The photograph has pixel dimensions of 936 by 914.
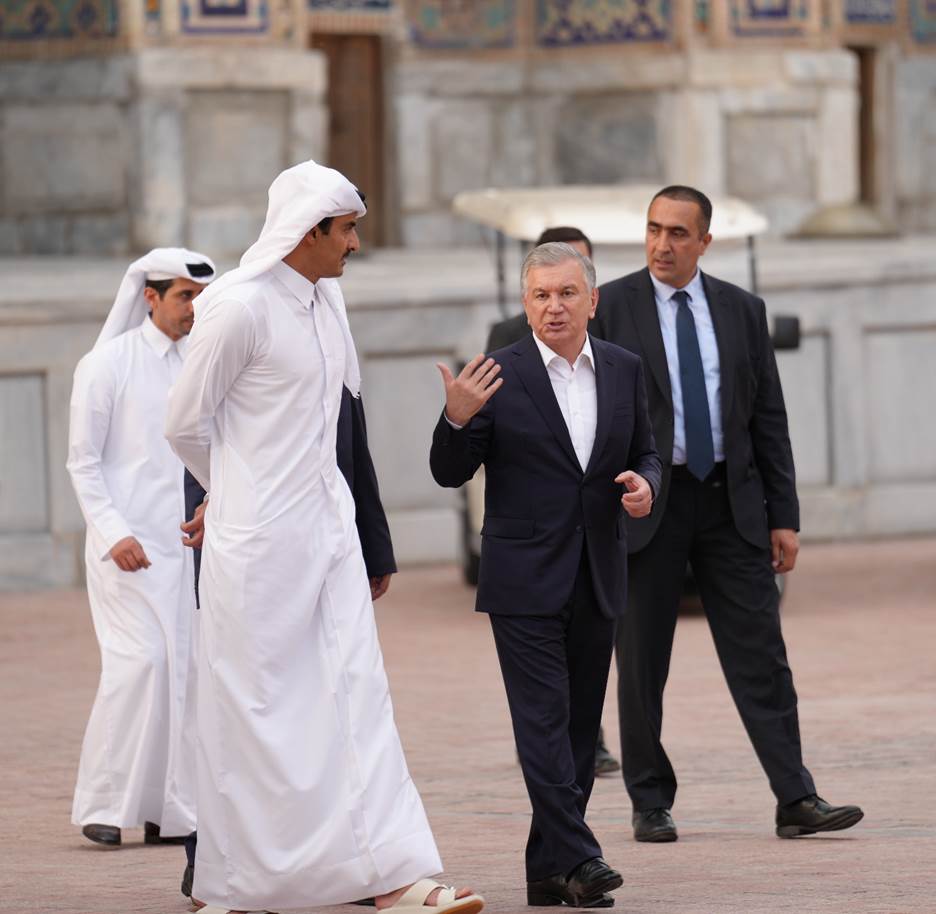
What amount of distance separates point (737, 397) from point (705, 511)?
360 mm

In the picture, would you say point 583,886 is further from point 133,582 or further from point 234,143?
point 234,143

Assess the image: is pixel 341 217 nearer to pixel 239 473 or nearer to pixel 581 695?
pixel 239 473

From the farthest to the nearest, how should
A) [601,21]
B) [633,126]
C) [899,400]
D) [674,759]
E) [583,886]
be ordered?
1. [601,21]
2. [633,126]
3. [899,400]
4. [674,759]
5. [583,886]

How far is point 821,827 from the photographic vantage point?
25.7 feet

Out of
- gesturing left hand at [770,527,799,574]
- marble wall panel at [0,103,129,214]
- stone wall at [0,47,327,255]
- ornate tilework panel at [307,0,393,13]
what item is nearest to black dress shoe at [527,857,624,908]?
gesturing left hand at [770,527,799,574]

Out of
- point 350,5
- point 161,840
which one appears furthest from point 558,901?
point 350,5

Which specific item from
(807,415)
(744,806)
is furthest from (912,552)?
(744,806)

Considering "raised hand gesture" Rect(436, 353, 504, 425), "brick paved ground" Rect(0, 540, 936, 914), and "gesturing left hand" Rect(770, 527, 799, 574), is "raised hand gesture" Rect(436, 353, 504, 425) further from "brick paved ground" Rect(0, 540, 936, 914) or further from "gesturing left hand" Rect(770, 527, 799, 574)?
"gesturing left hand" Rect(770, 527, 799, 574)

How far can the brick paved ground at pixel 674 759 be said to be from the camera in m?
7.07

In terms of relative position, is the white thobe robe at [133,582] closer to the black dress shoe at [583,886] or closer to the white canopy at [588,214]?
the black dress shoe at [583,886]

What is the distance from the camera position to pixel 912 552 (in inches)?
661

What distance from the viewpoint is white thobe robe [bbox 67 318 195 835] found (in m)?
8.33

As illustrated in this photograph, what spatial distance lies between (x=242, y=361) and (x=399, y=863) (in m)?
1.29

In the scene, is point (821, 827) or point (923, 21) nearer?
point (821, 827)
